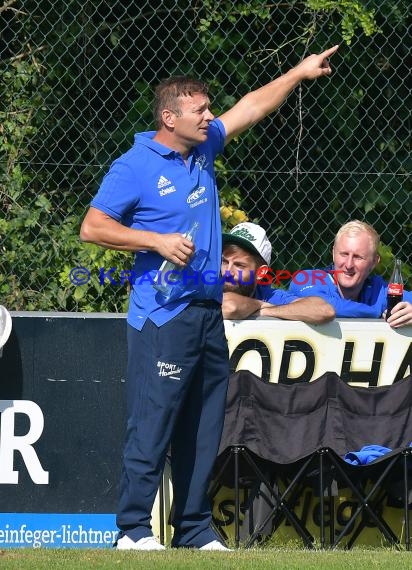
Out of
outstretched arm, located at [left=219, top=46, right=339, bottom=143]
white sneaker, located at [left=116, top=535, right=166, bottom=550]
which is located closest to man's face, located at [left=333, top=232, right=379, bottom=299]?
outstretched arm, located at [left=219, top=46, right=339, bottom=143]

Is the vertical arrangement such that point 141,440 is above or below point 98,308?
below

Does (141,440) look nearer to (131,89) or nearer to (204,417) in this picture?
(204,417)

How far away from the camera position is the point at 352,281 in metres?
6.53

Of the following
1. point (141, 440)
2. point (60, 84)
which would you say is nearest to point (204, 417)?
point (141, 440)

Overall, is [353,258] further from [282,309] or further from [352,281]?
[282,309]

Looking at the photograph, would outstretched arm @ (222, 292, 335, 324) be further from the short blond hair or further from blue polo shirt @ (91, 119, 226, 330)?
blue polo shirt @ (91, 119, 226, 330)

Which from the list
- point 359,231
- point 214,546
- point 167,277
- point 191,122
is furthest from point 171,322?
point 359,231

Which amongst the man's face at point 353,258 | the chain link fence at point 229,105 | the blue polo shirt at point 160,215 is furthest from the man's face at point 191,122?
the chain link fence at point 229,105

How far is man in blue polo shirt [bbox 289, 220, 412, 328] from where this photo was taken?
21.3 feet

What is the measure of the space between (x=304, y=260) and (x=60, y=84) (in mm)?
1947

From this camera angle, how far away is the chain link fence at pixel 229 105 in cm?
762

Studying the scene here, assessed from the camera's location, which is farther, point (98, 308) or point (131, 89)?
point (131, 89)

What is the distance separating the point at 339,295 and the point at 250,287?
19.6 inches

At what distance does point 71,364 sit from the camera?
6.40m
